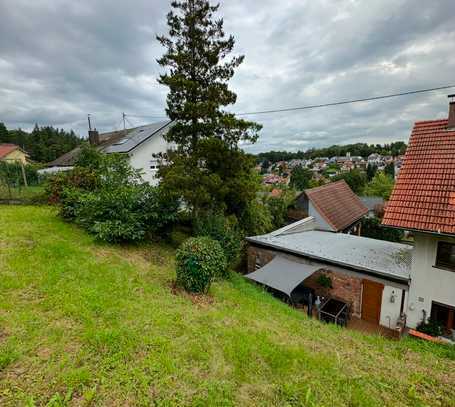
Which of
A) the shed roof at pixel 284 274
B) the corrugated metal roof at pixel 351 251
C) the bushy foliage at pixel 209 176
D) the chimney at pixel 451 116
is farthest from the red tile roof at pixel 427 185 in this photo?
the bushy foliage at pixel 209 176

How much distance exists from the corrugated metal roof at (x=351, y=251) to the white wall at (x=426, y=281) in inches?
21.4

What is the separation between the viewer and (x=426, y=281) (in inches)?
373

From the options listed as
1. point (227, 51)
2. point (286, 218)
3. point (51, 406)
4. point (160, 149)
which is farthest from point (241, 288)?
point (160, 149)

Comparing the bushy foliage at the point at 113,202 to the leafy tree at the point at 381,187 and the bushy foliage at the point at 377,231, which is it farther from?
the leafy tree at the point at 381,187

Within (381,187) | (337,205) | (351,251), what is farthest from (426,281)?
(381,187)

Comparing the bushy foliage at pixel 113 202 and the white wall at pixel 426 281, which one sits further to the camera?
the bushy foliage at pixel 113 202

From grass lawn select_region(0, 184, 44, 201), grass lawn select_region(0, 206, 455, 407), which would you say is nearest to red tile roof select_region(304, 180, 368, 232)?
grass lawn select_region(0, 206, 455, 407)

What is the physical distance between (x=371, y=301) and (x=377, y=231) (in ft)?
49.9

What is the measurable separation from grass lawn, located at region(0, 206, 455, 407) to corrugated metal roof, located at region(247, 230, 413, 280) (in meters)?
3.52

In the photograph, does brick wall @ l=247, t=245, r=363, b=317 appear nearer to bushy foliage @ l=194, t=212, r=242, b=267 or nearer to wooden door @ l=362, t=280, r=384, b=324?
wooden door @ l=362, t=280, r=384, b=324

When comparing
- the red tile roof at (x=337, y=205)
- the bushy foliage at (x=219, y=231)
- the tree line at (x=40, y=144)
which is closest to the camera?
the bushy foliage at (x=219, y=231)

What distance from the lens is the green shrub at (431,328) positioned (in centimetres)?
918

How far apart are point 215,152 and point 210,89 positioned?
294 centimetres

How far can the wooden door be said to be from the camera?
1084 centimetres
